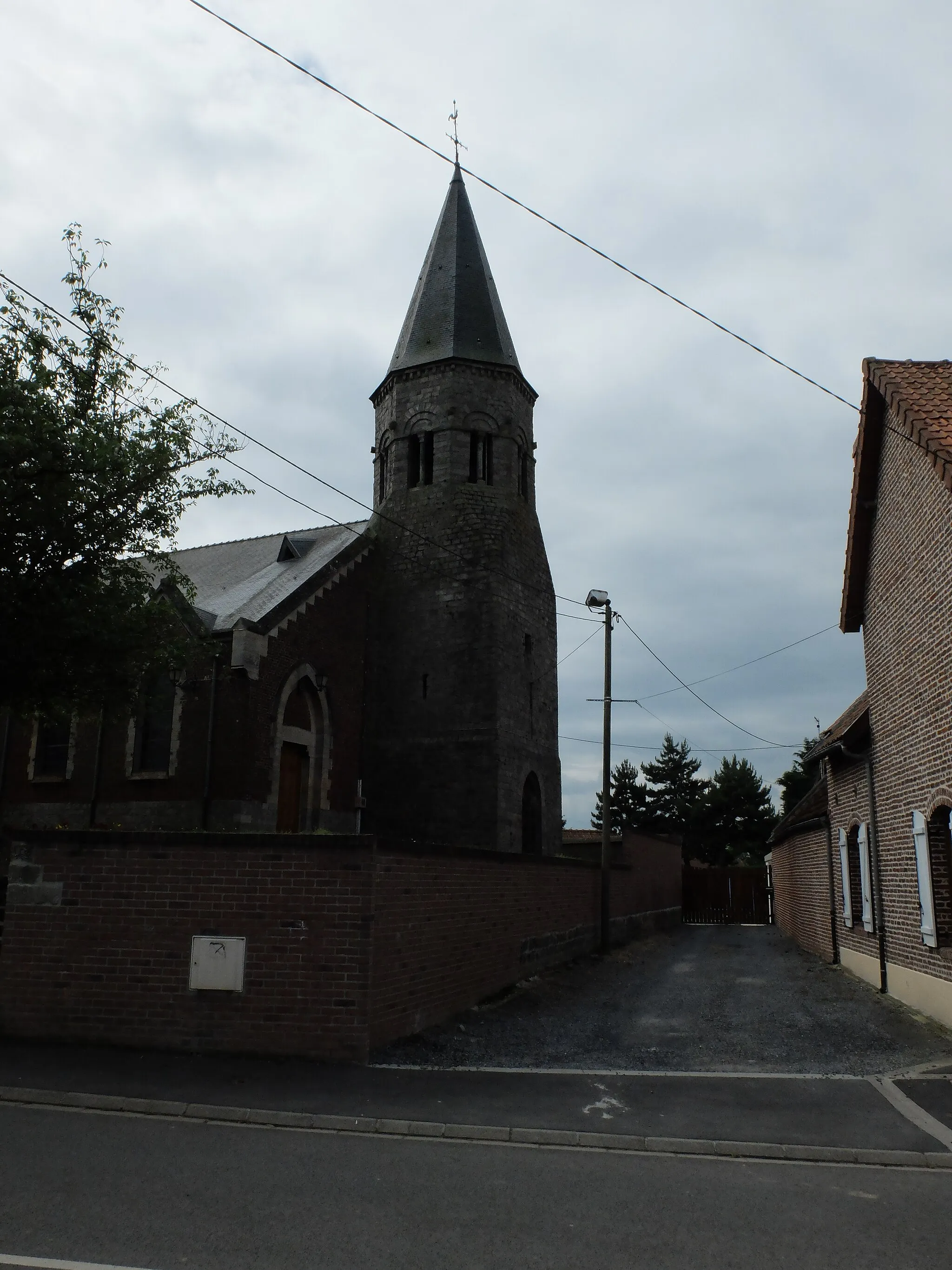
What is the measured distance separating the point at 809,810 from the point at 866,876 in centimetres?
717

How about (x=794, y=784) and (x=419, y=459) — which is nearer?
(x=419, y=459)

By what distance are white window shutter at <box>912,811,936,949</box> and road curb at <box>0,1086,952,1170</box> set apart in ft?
19.0

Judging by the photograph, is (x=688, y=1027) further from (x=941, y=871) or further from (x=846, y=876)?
(x=846, y=876)

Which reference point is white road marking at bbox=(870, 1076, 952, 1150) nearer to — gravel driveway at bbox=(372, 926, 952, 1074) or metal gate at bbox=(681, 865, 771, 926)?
A: gravel driveway at bbox=(372, 926, 952, 1074)

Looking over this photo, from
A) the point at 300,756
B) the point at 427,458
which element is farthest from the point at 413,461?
the point at 300,756

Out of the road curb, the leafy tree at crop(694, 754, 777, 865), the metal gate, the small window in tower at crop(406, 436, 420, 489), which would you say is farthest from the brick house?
the leafy tree at crop(694, 754, 777, 865)

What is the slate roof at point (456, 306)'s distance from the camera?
2625cm

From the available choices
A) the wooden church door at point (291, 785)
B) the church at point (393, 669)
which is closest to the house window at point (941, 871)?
the church at point (393, 669)

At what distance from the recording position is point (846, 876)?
58.6 feet

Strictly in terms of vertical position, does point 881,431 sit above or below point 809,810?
above

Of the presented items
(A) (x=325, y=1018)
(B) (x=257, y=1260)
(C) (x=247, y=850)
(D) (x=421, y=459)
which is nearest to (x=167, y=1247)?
(B) (x=257, y=1260)

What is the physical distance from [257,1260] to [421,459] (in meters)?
22.6

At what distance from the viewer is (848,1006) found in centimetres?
1369

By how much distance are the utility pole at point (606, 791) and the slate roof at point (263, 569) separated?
657cm
